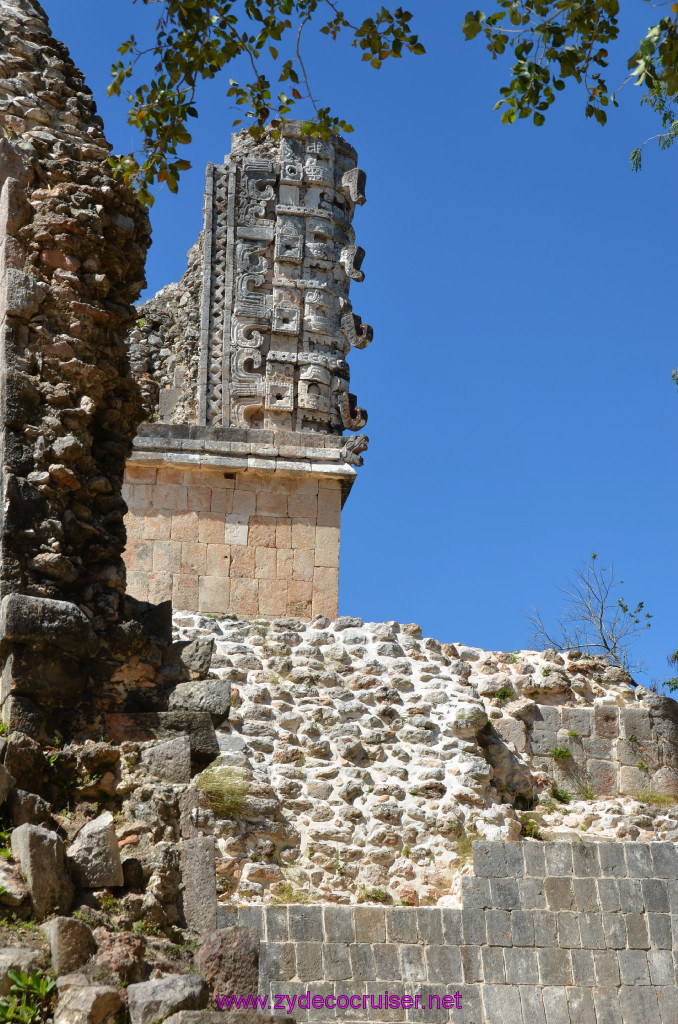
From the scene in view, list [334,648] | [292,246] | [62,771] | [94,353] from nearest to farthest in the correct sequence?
1. [62,771]
2. [94,353]
3. [334,648]
4. [292,246]

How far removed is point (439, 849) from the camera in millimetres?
7855

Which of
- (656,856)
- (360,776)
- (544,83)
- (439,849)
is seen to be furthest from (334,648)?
(544,83)

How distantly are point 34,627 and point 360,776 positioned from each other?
9.33 feet

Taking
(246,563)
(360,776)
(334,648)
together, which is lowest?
(360,776)

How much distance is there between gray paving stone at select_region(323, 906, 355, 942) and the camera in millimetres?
6945

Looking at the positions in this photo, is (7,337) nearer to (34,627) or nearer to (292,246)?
(34,627)

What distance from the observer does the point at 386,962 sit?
7.01 m

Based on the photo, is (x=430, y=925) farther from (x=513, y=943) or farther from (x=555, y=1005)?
(x=555, y=1005)

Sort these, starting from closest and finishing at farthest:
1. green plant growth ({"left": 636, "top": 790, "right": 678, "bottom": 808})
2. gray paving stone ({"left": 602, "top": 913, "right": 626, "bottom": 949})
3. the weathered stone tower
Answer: gray paving stone ({"left": 602, "top": 913, "right": 626, "bottom": 949}) → green plant growth ({"left": 636, "top": 790, "right": 678, "bottom": 808}) → the weathered stone tower

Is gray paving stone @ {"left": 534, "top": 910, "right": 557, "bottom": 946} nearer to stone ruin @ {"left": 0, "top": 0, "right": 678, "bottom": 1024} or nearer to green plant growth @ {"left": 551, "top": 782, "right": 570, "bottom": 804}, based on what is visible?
stone ruin @ {"left": 0, "top": 0, "right": 678, "bottom": 1024}

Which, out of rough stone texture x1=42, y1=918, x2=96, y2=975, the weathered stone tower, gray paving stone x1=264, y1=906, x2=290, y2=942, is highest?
the weathered stone tower

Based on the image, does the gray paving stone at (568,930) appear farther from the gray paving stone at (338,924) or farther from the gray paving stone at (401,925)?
the gray paving stone at (338,924)

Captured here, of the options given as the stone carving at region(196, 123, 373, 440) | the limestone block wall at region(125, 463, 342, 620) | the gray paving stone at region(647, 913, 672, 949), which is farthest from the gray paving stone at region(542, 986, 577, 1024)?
the stone carving at region(196, 123, 373, 440)

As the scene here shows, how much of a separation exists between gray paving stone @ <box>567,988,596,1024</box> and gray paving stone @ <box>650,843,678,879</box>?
88 centimetres
